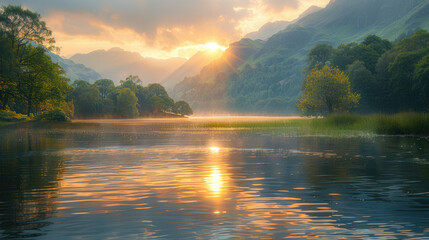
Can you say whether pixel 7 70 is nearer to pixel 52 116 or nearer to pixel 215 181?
pixel 52 116

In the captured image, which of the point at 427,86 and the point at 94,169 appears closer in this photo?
the point at 94,169

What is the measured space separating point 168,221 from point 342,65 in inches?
5598

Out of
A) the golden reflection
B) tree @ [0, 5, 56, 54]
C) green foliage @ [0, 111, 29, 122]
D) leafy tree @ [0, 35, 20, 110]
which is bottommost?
the golden reflection

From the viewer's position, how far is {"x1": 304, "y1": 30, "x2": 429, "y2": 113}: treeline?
362 feet

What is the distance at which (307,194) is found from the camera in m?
17.6

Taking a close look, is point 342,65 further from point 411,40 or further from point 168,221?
point 168,221

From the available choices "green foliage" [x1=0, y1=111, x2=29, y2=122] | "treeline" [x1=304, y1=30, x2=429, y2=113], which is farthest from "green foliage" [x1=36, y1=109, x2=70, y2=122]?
"treeline" [x1=304, y1=30, x2=429, y2=113]

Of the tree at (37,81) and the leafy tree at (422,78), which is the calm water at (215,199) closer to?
the leafy tree at (422,78)

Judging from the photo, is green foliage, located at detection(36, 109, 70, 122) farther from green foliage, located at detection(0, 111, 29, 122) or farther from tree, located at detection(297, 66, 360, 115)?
tree, located at detection(297, 66, 360, 115)

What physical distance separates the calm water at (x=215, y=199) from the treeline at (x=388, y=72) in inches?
3431

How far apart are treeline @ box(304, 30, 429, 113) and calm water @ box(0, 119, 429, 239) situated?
87.2 meters

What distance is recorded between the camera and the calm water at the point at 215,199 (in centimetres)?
1198

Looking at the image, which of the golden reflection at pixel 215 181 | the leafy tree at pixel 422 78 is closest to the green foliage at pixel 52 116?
the leafy tree at pixel 422 78

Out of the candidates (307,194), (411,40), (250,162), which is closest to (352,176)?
(307,194)
